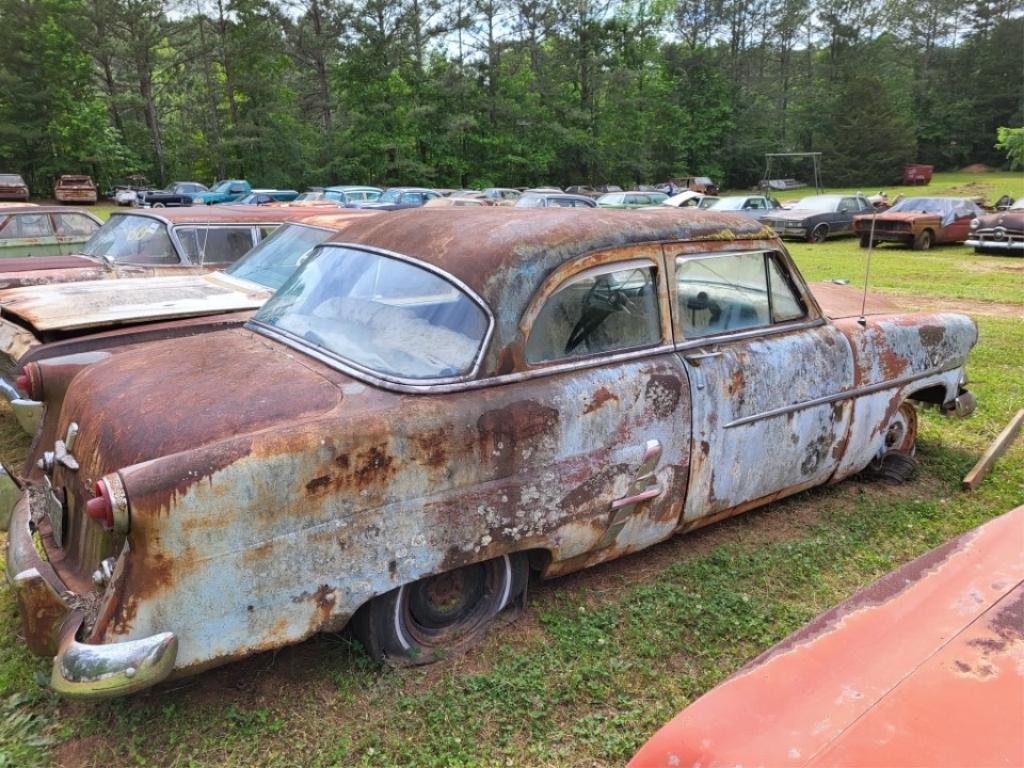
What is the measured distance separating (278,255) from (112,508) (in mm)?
4545

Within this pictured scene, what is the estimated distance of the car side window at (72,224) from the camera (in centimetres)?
1020

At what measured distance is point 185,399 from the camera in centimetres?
266

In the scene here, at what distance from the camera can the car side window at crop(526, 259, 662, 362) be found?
3.01 metres

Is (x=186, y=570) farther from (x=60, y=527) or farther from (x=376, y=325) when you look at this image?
(x=376, y=325)

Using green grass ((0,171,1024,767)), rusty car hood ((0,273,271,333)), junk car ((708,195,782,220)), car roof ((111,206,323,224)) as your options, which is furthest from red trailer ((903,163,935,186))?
rusty car hood ((0,273,271,333))

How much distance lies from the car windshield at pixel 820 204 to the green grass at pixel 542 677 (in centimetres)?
1903

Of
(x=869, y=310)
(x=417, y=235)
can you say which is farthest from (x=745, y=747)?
(x=869, y=310)

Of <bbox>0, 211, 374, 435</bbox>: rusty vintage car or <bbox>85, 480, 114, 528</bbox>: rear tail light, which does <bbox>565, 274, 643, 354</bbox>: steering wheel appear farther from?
<bbox>0, 211, 374, 435</bbox>: rusty vintage car

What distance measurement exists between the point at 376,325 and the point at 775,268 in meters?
2.13

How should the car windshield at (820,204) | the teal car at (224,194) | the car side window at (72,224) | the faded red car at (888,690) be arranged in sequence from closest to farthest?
the faded red car at (888,690), the car side window at (72,224), the car windshield at (820,204), the teal car at (224,194)

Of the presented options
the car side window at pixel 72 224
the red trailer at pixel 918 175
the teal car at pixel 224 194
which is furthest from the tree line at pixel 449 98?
the car side window at pixel 72 224

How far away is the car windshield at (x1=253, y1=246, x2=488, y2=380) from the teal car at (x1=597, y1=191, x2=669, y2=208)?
68.7 ft

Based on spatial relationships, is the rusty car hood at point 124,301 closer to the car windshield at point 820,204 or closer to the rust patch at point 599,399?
the rust patch at point 599,399

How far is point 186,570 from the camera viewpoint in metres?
2.22
